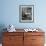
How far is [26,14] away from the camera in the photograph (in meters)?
4.09

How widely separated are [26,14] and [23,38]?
888mm

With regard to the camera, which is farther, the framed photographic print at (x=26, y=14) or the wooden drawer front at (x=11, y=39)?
the framed photographic print at (x=26, y=14)

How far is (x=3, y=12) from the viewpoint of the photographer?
4.07 meters

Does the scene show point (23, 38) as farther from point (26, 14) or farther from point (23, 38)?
point (26, 14)

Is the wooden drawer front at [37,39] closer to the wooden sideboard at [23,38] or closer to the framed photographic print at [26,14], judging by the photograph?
the wooden sideboard at [23,38]

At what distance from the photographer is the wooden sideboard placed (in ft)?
11.7

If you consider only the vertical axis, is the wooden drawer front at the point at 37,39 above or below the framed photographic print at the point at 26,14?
below

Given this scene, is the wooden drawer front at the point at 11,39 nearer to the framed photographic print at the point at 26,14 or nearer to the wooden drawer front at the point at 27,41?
the wooden drawer front at the point at 27,41

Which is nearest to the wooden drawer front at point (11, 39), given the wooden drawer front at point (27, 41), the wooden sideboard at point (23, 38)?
the wooden sideboard at point (23, 38)

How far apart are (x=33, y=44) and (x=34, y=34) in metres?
0.29

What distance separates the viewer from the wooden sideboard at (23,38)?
357 cm

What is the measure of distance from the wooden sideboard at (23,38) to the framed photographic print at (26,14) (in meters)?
0.64

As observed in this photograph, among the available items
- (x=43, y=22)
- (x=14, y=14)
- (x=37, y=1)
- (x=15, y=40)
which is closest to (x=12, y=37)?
(x=15, y=40)

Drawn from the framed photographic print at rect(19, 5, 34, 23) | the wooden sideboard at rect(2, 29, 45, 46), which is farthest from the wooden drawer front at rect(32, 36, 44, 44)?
the framed photographic print at rect(19, 5, 34, 23)
